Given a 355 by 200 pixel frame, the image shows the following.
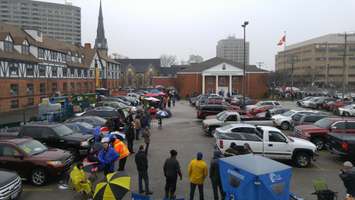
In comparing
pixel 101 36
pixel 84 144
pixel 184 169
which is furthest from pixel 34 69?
pixel 101 36

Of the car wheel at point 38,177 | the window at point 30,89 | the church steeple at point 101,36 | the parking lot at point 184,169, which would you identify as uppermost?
the church steeple at point 101,36

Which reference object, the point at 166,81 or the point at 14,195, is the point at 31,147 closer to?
the point at 14,195

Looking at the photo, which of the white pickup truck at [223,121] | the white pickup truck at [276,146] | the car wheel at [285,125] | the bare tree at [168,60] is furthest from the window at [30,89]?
the bare tree at [168,60]

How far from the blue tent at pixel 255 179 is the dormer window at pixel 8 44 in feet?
114

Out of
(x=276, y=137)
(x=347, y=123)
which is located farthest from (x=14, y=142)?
(x=347, y=123)

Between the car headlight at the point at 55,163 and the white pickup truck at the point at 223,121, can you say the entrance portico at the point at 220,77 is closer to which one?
the white pickup truck at the point at 223,121

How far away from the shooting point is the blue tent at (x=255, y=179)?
20.9 feet

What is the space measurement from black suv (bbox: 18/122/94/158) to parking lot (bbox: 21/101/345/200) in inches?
85.6

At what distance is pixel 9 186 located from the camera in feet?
30.0

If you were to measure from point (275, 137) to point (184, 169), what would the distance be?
4364mm

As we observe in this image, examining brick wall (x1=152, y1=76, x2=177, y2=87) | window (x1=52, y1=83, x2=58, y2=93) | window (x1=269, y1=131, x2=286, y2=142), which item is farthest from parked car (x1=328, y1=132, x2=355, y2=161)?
brick wall (x1=152, y1=76, x2=177, y2=87)

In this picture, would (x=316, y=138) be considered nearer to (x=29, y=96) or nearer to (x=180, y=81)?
(x=29, y=96)

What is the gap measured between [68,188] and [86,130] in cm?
757

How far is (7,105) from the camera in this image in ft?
114
